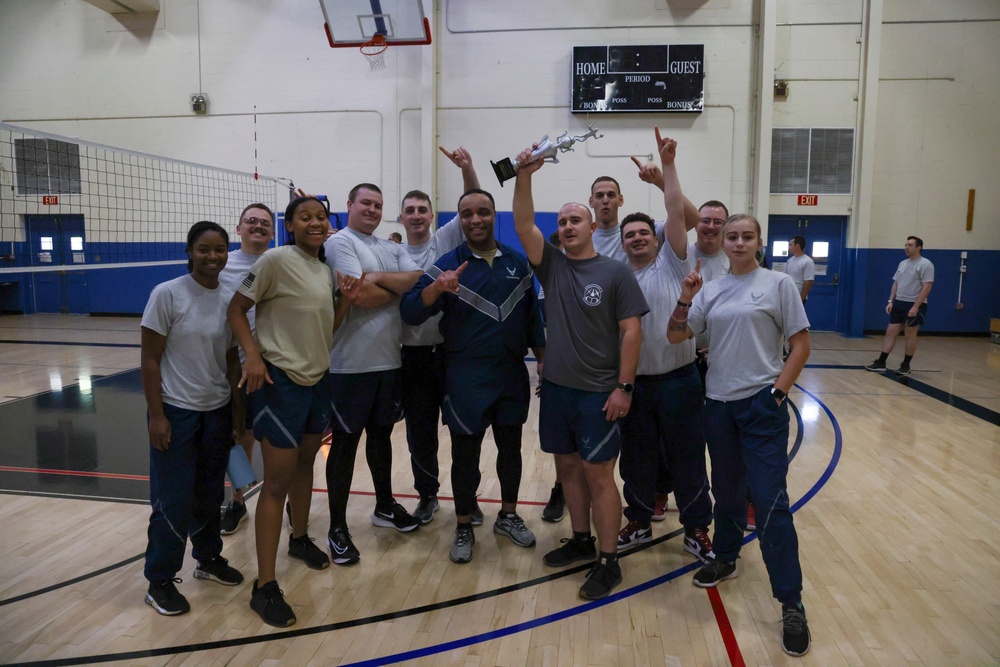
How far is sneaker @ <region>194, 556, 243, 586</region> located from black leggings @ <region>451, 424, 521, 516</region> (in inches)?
44.0

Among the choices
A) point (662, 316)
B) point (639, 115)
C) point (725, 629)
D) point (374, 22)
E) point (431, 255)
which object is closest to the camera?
Result: point (725, 629)

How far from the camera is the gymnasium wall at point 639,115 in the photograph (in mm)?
11672

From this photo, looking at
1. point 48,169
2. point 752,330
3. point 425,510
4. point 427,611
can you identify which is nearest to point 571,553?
point 427,611

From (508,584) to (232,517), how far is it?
67.6 inches

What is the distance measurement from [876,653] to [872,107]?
1133cm

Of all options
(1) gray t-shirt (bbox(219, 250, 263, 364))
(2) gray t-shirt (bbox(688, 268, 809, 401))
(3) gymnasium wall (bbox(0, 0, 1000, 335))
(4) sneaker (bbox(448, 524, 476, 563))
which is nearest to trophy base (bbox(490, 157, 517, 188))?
(2) gray t-shirt (bbox(688, 268, 809, 401))

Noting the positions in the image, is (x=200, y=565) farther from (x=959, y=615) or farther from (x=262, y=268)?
A: (x=959, y=615)

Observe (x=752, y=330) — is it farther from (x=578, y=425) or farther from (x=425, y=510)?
(x=425, y=510)

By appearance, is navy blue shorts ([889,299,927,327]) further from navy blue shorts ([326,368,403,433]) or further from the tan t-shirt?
the tan t-shirt

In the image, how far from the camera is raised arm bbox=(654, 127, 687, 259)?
3299 millimetres

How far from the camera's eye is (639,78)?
11.6 meters

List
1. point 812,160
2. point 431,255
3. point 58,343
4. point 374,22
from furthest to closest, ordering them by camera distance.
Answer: point 812,160 < point 58,343 < point 374,22 < point 431,255

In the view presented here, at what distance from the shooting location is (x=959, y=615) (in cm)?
300

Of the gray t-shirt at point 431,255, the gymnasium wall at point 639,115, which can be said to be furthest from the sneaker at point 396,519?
the gymnasium wall at point 639,115
